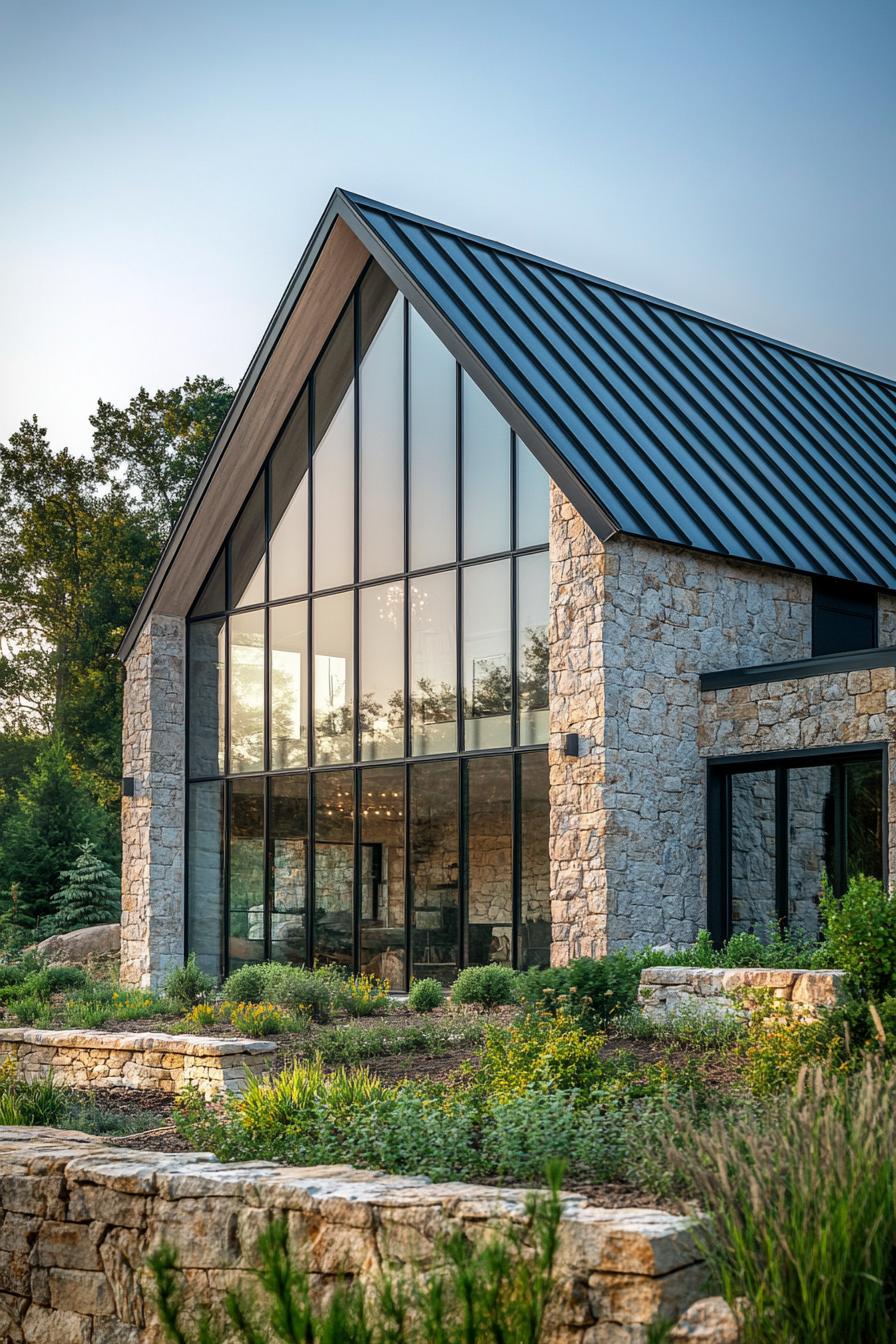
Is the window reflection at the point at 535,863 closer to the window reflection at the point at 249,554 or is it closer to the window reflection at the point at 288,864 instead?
the window reflection at the point at 288,864

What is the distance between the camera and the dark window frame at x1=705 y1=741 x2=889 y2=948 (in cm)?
Answer: 1445

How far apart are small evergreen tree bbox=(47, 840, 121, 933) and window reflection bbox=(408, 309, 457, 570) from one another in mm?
12350

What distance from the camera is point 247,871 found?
19.3 meters

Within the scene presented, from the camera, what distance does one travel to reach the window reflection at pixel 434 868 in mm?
15938

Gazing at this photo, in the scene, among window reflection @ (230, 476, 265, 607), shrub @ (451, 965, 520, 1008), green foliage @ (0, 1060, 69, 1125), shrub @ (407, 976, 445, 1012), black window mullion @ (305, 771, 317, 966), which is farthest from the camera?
window reflection @ (230, 476, 265, 607)

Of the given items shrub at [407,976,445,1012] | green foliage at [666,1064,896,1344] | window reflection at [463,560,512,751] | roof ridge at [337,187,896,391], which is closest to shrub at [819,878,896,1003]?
green foliage at [666,1064,896,1344]

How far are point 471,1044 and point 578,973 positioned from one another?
127 cm

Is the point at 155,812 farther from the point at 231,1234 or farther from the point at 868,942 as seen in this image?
the point at 231,1234

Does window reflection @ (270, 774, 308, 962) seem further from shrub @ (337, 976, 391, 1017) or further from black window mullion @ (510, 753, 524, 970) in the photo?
black window mullion @ (510, 753, 524, 970)

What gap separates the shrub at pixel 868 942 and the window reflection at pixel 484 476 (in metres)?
7.93

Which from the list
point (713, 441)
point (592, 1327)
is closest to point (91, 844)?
point (713, 441)

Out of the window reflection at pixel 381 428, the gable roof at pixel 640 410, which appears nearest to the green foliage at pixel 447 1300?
the gable roof at pixel 640 410

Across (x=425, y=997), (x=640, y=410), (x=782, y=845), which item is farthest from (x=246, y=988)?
(x=640, y=410)

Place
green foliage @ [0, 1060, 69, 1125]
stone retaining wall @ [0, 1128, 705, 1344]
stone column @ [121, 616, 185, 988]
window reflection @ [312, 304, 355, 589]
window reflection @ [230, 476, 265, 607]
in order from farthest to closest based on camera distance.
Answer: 1. stone column @ [121, 616, 185, 988]
2. window reflection @ [230, 476, 265, 607]
3. window reflection @ [312, 304, 355, 589]
4. green foliage @ [0, 1060, 69, 1125]
5. stone retaining wall @ [0, 1128, 705, 1344]
